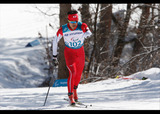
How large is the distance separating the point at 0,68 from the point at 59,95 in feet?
26.6

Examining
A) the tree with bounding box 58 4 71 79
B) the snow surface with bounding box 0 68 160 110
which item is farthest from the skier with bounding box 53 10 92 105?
the tree with bounding box 58 4 71 79

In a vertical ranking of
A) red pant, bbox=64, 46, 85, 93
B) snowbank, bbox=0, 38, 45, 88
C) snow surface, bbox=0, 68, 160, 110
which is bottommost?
snowbank, bbox=0, 38, 45, 88

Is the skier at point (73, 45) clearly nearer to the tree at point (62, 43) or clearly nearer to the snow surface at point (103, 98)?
the snow surface at point (103, 98)

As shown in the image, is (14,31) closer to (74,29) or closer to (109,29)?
(109,29)

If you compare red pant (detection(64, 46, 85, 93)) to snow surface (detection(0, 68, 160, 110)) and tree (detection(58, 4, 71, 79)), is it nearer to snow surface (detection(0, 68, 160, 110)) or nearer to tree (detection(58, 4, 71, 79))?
snow surface (detection(0, 68, 160, 110))

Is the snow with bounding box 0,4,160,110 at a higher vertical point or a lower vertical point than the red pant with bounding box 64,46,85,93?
lower

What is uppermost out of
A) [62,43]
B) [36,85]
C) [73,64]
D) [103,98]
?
[73,64]

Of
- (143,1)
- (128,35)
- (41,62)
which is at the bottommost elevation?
(41,62)

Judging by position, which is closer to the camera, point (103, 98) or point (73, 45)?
point (73, 45)

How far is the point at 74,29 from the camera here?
17.7 ft

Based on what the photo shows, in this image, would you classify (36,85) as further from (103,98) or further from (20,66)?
(103,98)

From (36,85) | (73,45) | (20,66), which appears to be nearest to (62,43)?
(73,45)

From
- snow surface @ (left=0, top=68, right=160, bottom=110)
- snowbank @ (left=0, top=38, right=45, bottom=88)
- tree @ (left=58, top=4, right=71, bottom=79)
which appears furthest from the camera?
snowbank @ (left=0, top=38, right=45, bottom=88)

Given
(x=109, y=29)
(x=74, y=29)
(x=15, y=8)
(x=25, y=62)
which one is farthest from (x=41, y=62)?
(x=15, y=8)
